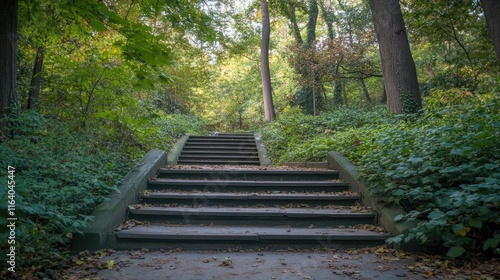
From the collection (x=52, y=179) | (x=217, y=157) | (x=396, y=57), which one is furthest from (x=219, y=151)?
(x=52, y=179)

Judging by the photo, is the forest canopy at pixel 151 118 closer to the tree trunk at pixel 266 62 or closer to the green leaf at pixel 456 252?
the green leaf at pixel 456 252

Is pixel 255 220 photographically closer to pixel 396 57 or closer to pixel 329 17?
pixel 396 57

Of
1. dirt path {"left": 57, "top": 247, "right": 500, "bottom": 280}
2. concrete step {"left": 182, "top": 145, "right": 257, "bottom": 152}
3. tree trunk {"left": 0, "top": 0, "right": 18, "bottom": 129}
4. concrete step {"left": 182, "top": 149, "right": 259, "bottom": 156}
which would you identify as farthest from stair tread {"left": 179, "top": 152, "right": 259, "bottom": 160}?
dirt path {"left": 57, "top": 247, "right": 500, "bottom": 280}

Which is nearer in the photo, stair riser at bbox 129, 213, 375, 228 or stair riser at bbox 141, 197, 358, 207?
stair riser at bbox 129, 213, 375, 228

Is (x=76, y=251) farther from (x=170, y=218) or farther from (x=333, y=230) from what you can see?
(x=333, y=230)

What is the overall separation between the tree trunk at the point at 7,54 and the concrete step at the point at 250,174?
2.63m

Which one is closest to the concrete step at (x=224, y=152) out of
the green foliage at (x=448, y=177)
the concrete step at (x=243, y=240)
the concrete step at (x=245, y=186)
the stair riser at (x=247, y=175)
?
the stair riser at (x=247, y=175)

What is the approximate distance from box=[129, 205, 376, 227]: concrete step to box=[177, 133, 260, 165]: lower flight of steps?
5.06 meters

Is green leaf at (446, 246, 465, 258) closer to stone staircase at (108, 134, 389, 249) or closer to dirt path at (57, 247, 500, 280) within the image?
dirt path at (57, 247, 500, 280)

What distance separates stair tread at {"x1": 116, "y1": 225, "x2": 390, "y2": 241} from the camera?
4.01 metres

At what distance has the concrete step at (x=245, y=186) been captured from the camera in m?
5.77

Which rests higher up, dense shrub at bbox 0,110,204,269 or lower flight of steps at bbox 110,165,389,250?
dense shrub at bbox 0,110,204,269

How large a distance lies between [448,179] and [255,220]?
239 centimetres

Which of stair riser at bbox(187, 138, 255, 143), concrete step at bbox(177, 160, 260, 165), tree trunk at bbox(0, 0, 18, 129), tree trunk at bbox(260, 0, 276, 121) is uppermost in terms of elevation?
tree trunk at bbox(260, 0, 276, 121)
